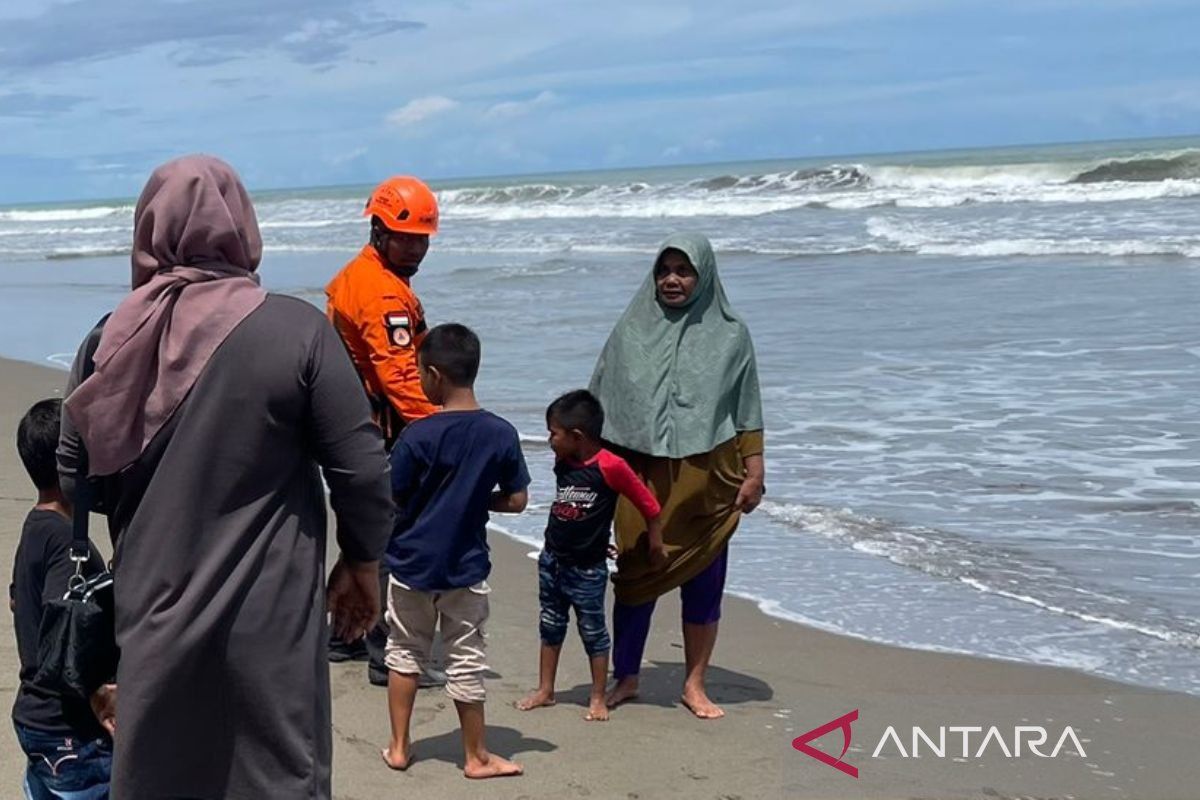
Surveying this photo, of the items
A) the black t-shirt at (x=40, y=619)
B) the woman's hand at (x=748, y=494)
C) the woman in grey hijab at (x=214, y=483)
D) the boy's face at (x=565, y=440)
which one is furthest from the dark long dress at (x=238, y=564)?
the woman's hand at (x=748, y=494)

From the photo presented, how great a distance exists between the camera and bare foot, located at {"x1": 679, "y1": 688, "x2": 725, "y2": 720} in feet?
15.9

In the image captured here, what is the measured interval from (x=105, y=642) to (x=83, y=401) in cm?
46

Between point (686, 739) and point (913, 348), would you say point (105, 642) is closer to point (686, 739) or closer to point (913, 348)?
point (686, 739)

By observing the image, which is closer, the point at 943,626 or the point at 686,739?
the point at 686,739

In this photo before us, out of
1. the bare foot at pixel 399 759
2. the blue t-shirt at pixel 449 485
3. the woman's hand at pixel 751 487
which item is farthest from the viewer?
the woman's hand at pixel 751 487

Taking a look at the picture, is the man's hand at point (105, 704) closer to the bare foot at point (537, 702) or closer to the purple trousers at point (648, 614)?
the bare foot at point (537, 702)

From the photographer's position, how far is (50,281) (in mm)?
24453

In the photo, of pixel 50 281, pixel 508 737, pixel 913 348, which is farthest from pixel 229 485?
pixel 50 281

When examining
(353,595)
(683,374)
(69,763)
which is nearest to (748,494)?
(683,374)

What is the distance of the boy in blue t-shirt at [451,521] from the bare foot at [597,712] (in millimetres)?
516

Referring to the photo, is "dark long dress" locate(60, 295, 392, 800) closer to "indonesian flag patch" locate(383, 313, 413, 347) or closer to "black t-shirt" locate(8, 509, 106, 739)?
"black t-shirt" locate(8, 509, 106, 739)

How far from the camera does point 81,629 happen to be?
2750mm

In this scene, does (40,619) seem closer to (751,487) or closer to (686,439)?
(686,439)

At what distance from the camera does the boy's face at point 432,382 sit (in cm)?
427
